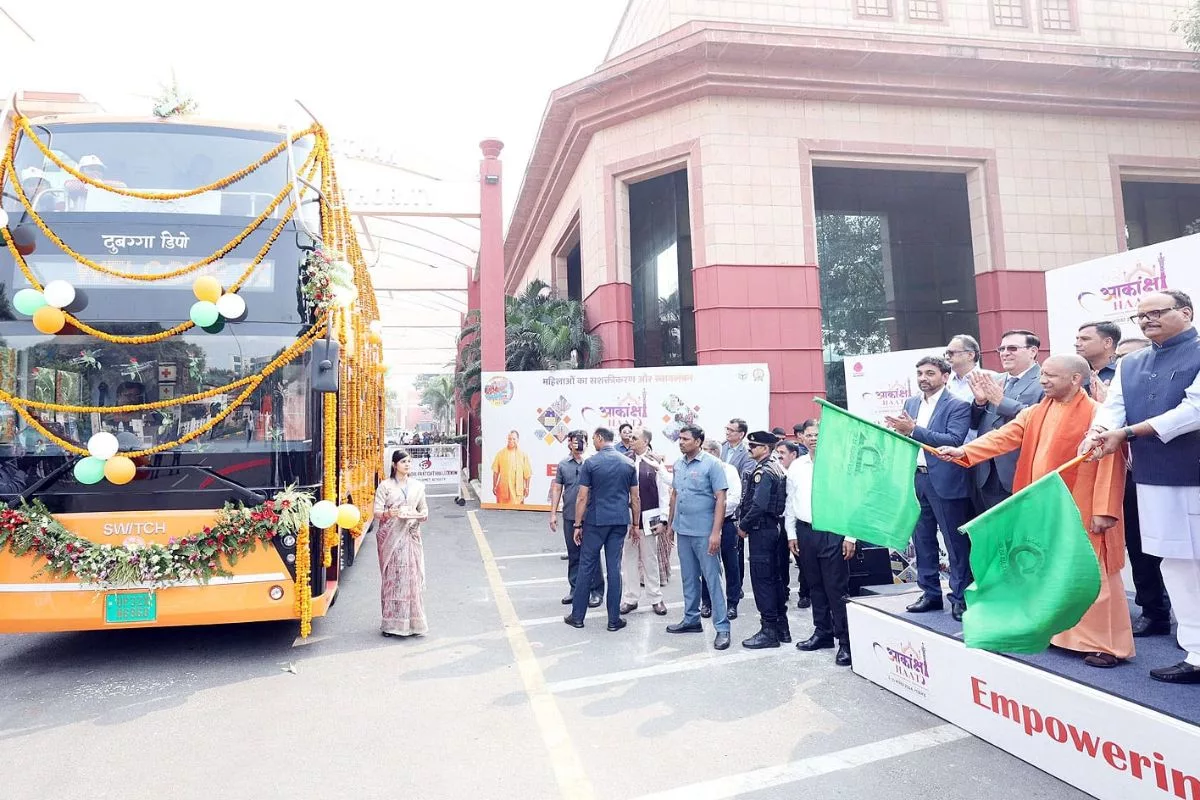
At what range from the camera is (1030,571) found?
11.2ft

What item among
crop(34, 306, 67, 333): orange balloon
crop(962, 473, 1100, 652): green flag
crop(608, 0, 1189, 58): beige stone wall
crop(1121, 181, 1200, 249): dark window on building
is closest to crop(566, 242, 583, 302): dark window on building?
crop(608, 0, 1189, 58): beige stone wall

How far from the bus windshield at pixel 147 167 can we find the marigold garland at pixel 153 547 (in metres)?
2.33

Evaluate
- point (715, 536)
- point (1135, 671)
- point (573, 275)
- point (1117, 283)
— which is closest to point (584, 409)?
point (715, 536)

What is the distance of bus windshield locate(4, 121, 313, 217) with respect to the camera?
5.34 m

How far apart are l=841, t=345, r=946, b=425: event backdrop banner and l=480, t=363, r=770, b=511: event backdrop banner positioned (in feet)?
6.02

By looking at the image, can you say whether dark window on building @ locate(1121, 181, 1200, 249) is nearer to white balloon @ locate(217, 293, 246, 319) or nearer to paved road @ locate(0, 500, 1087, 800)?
paved road @ locate(0, 500, 1087, 800)

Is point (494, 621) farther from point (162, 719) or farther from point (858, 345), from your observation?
point (858, 345)

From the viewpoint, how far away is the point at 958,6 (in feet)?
50.5

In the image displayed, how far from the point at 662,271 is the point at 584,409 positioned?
4.77m

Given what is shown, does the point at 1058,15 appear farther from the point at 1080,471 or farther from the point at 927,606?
the point at 927,606

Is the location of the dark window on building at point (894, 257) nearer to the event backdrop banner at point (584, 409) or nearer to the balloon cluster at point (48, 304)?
the event backdrop banner at point (584, 409)

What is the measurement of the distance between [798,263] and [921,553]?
9.66m

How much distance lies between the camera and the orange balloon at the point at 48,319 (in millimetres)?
4816

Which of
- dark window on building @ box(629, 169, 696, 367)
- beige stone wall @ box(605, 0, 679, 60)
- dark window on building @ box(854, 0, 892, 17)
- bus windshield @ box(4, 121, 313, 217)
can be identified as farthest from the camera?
dark window on building @ box(629, 169, 696, 367)
